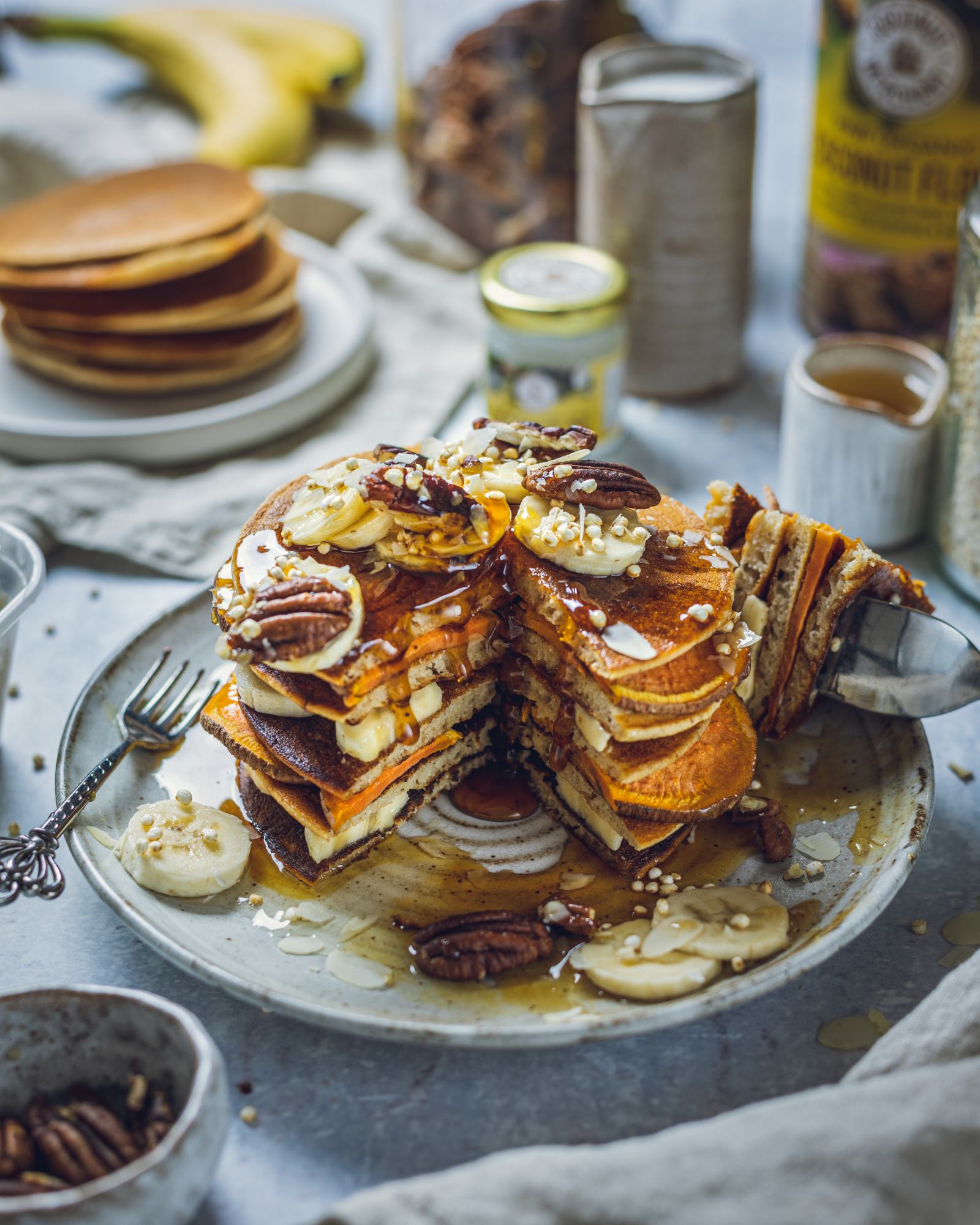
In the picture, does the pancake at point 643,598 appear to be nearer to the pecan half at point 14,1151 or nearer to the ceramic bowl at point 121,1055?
the ceramic bowl at point 121,1055

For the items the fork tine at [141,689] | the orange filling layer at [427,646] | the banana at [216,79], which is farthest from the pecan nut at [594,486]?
the banana at [216,79]

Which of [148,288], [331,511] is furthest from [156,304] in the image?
[331,511]

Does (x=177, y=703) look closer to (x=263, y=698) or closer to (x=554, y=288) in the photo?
(x=263, y=698)

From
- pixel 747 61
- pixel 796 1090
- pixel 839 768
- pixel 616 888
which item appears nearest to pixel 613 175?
pixel 747 61

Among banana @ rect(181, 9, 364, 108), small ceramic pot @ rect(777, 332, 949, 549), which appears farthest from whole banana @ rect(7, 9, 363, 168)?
small ceramic pot @ rect(777, 332, 949, 549)

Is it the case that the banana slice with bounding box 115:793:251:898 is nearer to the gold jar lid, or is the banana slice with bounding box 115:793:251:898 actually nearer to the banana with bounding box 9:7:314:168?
the gold jar lid

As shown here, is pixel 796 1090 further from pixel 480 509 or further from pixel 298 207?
pixel 298 207
